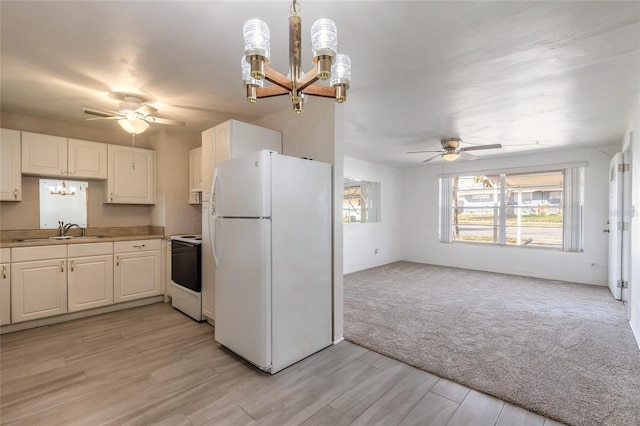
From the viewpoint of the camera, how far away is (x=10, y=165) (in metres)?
3.25

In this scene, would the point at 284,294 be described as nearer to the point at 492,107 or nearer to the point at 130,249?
the point at 130,249

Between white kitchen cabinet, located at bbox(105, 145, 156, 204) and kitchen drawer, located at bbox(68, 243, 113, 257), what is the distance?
2.36 ft

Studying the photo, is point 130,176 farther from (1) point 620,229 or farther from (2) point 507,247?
(2) point 507,247

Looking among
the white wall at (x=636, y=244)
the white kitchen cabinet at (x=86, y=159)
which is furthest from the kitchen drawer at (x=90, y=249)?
the white wall at (x=636, y=244)

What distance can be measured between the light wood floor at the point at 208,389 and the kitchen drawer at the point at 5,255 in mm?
806

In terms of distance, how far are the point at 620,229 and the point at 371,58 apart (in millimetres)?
4156

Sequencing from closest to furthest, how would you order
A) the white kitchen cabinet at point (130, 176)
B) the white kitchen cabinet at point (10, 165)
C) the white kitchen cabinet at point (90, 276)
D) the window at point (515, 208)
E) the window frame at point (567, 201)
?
1. the white kitchen cabinet at point (10, 165)
2. the white kitchen cabinet at point (90, 276)
3. the white kitchen cabinet at point (130, 176)
4. the window frame at point (567, 201)
5. the window at point (515, 208)

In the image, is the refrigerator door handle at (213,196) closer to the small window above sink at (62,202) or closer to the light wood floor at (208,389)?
the light wood floor at (208,389)

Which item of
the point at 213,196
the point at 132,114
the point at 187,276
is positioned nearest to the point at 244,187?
the point at 213,196

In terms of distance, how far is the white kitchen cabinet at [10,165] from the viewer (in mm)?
3207

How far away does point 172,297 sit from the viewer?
12.7ft

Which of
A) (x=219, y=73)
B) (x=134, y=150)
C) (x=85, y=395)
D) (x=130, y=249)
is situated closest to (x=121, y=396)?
(x=85, y=395)

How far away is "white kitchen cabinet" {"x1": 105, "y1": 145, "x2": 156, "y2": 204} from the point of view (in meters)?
3.97

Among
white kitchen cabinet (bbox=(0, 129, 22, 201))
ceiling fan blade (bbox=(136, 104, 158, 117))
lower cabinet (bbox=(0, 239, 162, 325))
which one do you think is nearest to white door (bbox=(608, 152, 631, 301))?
ceiling fan blade (bbox=(136, 104, 158, 117))
